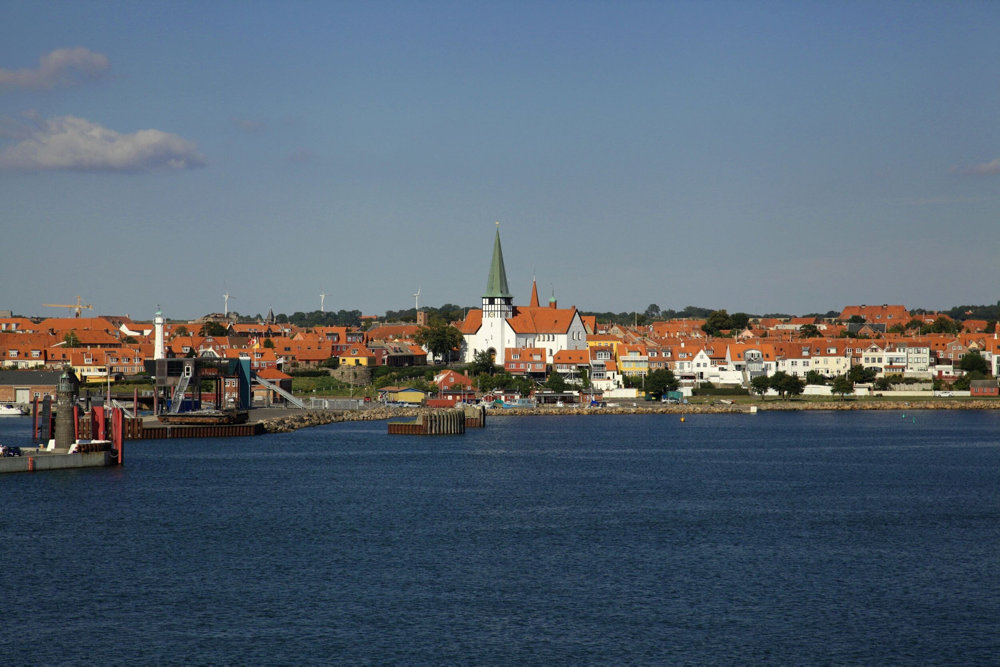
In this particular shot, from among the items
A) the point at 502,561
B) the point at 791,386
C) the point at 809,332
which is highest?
the point at 809,332

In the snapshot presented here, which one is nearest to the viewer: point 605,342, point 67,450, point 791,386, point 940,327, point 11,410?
point 67,450

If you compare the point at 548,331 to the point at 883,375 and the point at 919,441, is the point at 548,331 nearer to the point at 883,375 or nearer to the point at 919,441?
the point at 883,375

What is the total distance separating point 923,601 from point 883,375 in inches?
3564

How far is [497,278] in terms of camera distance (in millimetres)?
122062

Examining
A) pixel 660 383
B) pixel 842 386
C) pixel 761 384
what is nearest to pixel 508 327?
pixel 660 383

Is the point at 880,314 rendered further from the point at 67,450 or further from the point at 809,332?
the point at 67,450

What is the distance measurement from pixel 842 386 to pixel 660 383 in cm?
1656

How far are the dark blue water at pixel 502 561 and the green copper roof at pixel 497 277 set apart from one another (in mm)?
64769

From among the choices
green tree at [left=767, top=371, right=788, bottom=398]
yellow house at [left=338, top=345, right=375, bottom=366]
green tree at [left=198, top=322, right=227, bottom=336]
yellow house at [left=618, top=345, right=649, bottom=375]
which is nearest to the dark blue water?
green tree at [left=767, top=371, right=788, bottom=398]

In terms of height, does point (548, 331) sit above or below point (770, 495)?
above

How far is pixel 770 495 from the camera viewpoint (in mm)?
44469

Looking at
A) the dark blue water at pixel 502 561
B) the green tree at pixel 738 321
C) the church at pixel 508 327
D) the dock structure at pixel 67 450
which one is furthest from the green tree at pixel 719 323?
the dock structure at pixel 67 450

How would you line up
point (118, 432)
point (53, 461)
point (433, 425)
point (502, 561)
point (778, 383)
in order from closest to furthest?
point (502, 561) → point (53, 461) → point (118, 432) → point (433, 425) → point (778, 383)

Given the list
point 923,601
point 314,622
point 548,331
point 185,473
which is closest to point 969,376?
point 548,331
